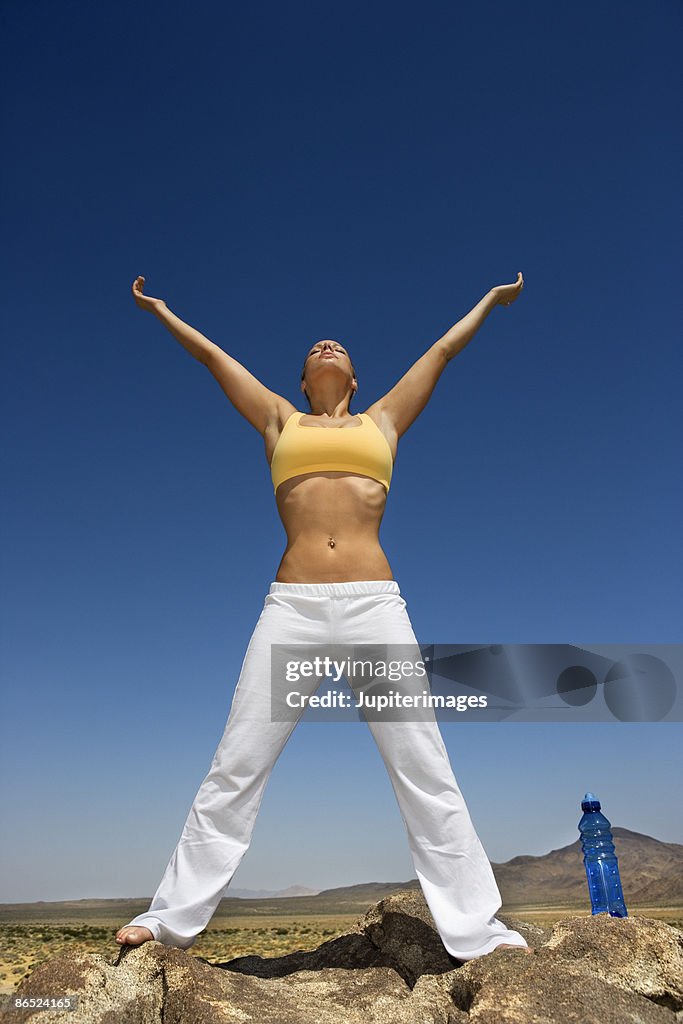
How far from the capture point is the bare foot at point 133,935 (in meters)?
3.22

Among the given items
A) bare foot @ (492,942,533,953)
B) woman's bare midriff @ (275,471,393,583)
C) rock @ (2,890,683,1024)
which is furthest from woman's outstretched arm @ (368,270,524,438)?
rock @ (2,890,683,1024)

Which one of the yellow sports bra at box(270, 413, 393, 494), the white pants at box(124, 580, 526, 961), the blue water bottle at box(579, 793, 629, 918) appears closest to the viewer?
the white pants at box(124, 580, 526, 961)

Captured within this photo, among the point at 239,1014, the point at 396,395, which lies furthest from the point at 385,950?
the point at 396,395

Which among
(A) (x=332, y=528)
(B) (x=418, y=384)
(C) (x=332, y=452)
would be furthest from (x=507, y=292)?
(A) (x=332, y=528)

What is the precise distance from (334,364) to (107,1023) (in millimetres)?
3784

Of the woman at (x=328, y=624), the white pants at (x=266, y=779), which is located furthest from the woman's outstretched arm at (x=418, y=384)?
the white pants at (x=266, y=779)

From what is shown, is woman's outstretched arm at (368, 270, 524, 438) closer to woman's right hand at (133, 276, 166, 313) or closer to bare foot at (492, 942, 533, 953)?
woman's right hand at (133, 276, 166, 313)

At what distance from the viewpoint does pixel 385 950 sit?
4188 mm

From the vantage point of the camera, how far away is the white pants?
333cm

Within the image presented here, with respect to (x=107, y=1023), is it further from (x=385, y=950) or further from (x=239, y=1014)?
(x=385, y=950)

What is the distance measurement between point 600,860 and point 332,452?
4376mm

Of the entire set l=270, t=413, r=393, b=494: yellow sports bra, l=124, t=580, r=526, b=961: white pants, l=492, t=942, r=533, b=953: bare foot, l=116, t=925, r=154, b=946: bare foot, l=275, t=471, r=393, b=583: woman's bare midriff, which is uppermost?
l=270, t=413, r=393, b=494: yellow sports bra

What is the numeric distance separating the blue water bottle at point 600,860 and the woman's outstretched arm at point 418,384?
3728 millimetres

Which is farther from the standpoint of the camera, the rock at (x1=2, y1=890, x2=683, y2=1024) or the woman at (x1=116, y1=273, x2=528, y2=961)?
the woman at (x1=116, y1=273, x2=528, y2=961)
